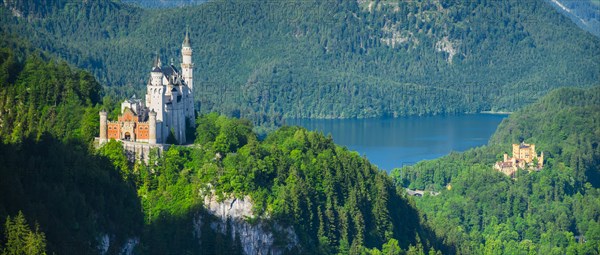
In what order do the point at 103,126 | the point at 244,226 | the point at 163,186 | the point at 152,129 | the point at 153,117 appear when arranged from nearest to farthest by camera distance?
the point at 244,226 → the point at 163,186 → the point at 153,117 → the point at 152,129 → the point at 103,126

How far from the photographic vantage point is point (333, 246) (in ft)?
262

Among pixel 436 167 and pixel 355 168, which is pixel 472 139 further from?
pixel 355 168

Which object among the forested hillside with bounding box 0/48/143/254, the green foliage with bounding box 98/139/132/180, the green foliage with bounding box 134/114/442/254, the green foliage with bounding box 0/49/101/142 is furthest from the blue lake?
the green foliage with bounding box 98/139/132/180

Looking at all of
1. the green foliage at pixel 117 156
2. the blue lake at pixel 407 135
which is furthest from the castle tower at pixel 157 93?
the blue lake at pixel 407 135

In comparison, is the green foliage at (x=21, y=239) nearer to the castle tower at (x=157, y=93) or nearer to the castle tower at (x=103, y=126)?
the castle tower at (x=103, y=126)

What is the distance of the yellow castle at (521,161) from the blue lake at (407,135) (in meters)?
11.2

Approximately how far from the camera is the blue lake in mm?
133375

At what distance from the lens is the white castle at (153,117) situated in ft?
259

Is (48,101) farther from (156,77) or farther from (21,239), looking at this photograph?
(21,239)

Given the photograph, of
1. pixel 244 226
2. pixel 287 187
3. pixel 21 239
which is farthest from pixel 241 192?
pixel 21 239

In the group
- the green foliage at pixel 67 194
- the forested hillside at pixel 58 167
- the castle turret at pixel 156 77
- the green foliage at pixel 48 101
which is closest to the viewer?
the green foliage at pixel 67 194

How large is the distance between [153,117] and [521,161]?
1586 inches

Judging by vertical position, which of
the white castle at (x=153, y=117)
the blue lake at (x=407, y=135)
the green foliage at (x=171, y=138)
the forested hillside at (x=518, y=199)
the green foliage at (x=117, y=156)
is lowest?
the forested hillside at (x=518, y=199)

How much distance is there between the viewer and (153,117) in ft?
258
